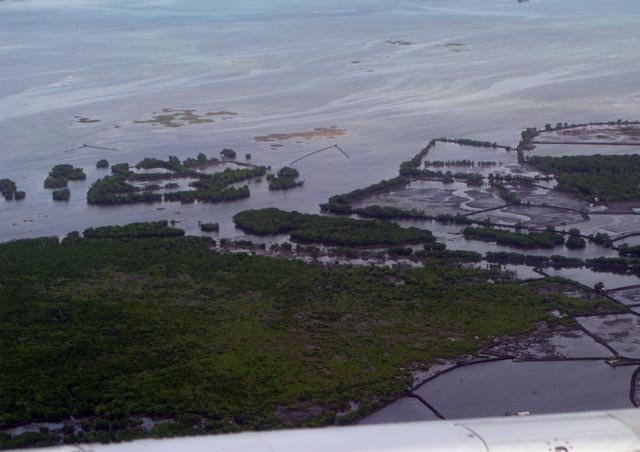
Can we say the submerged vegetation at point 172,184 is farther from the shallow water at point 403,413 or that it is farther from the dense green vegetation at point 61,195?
the shallow water at point 403,413

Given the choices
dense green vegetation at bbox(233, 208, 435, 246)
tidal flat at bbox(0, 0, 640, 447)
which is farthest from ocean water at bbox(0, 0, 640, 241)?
dense green vegetation at bbox(233, 208, 435, 246)

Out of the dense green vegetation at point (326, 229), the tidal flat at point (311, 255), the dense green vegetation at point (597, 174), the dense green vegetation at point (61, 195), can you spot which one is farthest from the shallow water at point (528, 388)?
the dense green vegetation at point (61, 195)

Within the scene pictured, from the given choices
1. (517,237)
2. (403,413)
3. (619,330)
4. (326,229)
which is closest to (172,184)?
(326,229)

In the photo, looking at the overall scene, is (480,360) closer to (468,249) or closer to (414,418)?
(414,418)

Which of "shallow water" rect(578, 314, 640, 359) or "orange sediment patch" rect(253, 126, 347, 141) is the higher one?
"orange sediment patch" rect(253, 126, 347, 141)

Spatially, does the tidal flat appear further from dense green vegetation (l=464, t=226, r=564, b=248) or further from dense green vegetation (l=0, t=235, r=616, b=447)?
dense green vegetation (l=464, t=226, r=564, b=248)

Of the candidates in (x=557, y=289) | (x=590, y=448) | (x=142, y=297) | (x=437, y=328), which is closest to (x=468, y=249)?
(x=557, y=289)
